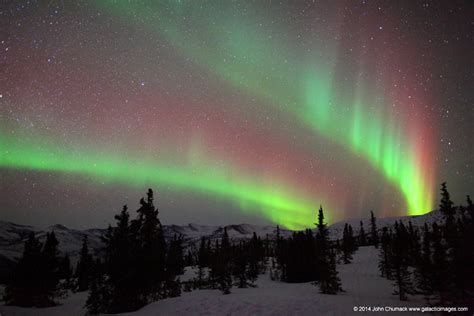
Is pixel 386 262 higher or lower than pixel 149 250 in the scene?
lower

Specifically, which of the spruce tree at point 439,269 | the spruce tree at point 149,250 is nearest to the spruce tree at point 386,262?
the spruce tree at point 439,269

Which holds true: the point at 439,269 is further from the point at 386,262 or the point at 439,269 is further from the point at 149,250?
the point at 386,262

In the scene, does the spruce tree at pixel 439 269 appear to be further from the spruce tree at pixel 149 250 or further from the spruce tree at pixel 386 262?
the spruce tree at pixel 149 250

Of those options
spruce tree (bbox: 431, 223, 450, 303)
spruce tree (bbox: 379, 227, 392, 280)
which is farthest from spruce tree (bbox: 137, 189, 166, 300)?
spruce tree (bbox: 379, 227, 392, 280)

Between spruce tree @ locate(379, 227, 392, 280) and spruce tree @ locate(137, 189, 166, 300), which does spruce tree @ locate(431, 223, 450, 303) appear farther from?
spruce tree @ locate(137, 189, 166, 300)

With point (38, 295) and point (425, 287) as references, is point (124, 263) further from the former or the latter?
point (425, 287)

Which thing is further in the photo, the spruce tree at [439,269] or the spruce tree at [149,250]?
the spruce tree at [149,250]

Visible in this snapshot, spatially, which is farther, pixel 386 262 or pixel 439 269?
pixel 386 262

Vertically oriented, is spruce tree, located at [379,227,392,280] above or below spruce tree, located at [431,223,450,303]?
below

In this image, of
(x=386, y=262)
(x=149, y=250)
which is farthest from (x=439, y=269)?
(x=386, y=262)

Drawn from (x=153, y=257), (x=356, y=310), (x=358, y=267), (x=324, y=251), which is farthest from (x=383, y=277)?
(x=153, y=257)

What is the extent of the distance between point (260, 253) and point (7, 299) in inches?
2529

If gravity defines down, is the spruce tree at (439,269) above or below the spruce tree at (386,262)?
above

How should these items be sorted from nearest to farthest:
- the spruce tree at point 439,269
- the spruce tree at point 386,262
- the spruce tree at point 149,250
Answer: the spruce tree at point 439,269 → the spruce tree at point 149,250 → the spruce tree at point 386,262
